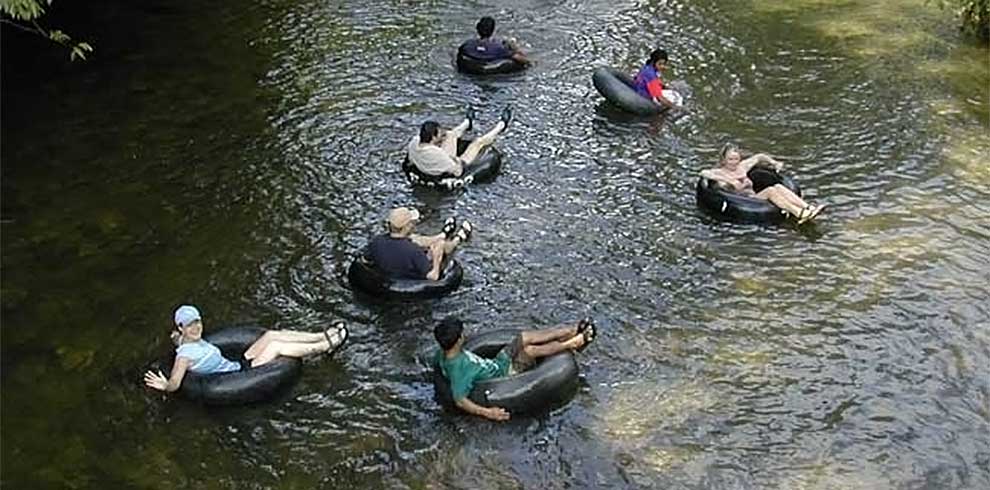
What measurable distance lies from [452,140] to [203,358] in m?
5.64

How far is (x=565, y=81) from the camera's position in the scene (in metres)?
17.8

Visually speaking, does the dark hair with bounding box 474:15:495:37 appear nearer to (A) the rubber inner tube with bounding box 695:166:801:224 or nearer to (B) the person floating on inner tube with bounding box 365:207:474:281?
(A) the rubber inner tube with bounding box 695:166:801:224

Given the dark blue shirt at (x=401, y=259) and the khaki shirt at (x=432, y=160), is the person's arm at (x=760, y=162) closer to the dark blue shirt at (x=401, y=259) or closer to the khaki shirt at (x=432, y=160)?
the khaki shirt at (x=432, y=160)

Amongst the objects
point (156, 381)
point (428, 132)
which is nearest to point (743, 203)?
point (428, 132)

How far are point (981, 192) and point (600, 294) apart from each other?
5738mm

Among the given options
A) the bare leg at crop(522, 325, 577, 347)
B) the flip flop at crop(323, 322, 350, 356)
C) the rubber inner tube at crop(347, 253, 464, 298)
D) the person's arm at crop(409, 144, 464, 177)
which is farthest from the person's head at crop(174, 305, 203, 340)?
the person's arm at crop(409, 144, 464, 177)

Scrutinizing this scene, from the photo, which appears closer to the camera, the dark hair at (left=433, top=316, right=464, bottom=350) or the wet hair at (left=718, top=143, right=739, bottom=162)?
the dark hair at (left=433, top=316, right=464, bottom=350)

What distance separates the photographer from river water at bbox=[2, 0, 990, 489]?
9688 millimetres

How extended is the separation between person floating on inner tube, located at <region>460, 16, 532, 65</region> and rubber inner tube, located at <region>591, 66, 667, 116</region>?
1.76 meters

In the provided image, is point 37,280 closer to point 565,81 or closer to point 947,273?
point 565,81

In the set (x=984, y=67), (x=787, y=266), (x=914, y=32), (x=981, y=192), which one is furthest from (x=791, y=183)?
(x=914, y=32)

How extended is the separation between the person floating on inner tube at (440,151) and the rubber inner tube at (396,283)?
2.54m

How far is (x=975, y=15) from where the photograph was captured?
19.3 metres

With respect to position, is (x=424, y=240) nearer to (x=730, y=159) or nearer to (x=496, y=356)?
(x=496, y=356)
